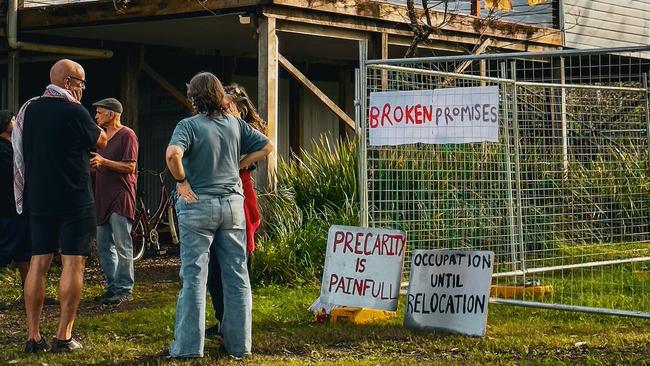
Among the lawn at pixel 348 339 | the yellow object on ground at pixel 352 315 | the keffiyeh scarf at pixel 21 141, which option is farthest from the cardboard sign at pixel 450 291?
the keffiyeh scarf at pixel 21 141

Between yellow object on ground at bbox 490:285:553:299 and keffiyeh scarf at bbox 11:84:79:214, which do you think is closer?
keffiyeh scarf at bbox 11:84:79:214

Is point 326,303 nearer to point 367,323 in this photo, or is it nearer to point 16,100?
point 367,323

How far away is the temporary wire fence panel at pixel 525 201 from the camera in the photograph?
8.98 m

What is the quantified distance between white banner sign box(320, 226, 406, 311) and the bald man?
180 centimetres

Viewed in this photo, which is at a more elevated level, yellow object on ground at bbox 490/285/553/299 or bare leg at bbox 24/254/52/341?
bare leg at bbox 24/254/52/341

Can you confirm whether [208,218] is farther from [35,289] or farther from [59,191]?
[35,289]

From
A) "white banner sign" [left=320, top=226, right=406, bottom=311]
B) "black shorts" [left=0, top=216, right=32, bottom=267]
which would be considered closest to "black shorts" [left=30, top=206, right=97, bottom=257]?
"black shorts" [left=0, top=216, right=32, bottom=267]

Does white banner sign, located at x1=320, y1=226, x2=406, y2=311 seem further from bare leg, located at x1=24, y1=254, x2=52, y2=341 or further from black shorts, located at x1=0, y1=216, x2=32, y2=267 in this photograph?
black shorts, located at x1=0, y1=216, x2=32, y2=267

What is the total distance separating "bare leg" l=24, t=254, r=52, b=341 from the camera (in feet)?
23.7

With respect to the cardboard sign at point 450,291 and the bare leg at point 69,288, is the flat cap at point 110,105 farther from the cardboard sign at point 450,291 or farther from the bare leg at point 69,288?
the cardboard sign at point 450,291

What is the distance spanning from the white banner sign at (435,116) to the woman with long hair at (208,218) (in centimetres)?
154

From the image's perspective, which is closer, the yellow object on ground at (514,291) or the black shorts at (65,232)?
the black shorts at (65,232)

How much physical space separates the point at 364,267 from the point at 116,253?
8.49 feet

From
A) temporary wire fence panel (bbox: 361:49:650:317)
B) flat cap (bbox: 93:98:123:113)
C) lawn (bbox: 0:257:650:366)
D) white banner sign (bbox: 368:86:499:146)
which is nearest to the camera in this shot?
lawn (bbox: 0:257:650:366)
